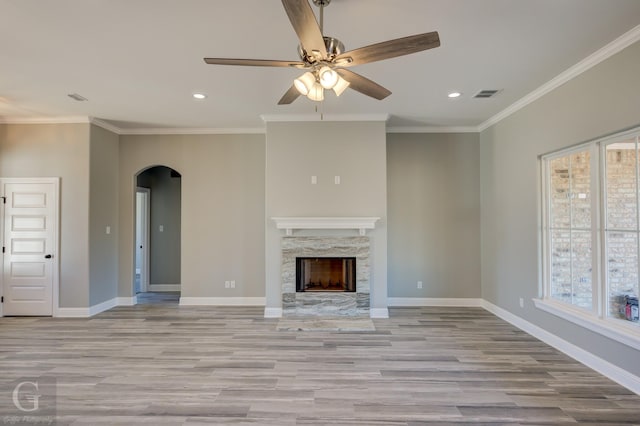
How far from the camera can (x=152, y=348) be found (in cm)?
379

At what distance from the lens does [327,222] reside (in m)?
4.79

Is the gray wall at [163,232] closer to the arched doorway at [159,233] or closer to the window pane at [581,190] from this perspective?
the arched doorway at [159,233]

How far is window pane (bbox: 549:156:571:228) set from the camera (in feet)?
12.1

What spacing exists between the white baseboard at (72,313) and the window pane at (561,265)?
626cm

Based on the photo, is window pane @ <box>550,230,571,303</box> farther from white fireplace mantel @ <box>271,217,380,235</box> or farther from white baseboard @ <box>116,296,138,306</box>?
white baseboard @ <box>116,296,138,306</box>

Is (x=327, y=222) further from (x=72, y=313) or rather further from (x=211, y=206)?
(x=72, y=313)

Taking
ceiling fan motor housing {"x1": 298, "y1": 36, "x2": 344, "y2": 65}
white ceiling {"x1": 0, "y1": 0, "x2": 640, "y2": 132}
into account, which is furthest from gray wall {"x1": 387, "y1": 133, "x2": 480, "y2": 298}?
ceiling fan motor housing {"x1": 298, "y1": 36, "x2": 344, "y2": 65}

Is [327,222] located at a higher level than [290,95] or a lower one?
lower

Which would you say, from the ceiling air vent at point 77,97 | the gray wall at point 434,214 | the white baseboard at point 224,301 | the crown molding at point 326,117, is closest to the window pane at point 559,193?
the gray wall at point 434,214

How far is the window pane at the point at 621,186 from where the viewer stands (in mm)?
2906

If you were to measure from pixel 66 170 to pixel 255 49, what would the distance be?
3879 millimetres

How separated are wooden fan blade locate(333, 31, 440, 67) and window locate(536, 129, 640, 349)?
228cm

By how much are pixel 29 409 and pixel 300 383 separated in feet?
6.87

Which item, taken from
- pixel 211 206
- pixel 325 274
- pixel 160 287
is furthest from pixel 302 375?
pixel 160 287
